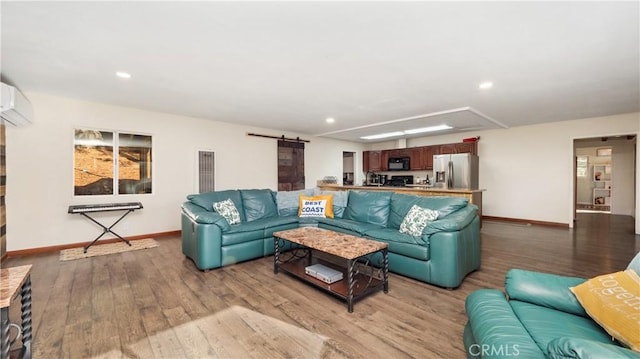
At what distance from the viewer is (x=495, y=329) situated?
48.1 inches

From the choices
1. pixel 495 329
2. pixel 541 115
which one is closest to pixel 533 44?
pixel 495 329

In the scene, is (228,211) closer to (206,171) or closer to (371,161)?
(206,171)

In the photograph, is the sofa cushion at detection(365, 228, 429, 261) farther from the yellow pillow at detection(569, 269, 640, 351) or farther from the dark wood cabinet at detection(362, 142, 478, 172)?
the dark wood cabinet at detection(362, 142, 478, 172)

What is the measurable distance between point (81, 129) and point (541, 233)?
881 cm

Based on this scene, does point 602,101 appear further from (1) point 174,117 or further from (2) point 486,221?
(1) point 174,117

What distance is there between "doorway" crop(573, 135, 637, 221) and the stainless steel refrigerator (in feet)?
10.5

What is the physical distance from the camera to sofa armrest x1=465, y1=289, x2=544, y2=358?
1071 mm

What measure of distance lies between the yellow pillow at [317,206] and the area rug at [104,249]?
2.59 m

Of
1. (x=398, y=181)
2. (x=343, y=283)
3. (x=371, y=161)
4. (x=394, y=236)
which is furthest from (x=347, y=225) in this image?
(x=371, y=161)

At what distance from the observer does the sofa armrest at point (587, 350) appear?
2.55 ft

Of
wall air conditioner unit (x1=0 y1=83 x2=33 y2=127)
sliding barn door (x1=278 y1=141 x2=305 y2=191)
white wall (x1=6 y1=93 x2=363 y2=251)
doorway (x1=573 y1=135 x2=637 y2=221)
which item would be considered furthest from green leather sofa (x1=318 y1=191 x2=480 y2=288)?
doorway (x1=573 y1=135 x2=637 y2=221)

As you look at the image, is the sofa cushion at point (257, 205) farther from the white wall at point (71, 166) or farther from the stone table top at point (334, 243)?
the white wall at point (71, 166)

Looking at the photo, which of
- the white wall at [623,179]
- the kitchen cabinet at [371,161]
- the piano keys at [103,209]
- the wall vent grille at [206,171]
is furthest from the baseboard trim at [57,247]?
the white wall at [623,179]

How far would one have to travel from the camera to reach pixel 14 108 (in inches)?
122
